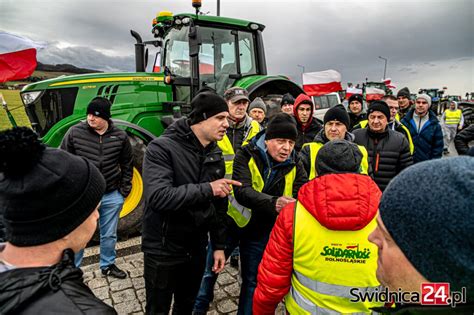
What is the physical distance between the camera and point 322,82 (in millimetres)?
10531

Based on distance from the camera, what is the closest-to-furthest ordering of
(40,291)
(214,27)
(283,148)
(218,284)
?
1. (40,291)
2. (283,148)
3. (218,284)
4. (214,27)

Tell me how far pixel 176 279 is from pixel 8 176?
1309 mm

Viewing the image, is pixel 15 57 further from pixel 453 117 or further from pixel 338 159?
pixel 453 117

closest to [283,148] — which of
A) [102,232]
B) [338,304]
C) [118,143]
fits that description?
[338,304]

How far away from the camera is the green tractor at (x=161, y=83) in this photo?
412 cm

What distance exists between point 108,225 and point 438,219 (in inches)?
125

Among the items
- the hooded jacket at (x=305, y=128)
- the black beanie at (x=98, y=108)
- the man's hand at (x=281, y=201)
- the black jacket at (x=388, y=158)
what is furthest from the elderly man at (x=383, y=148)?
the black beanie at (x=98, y=108)

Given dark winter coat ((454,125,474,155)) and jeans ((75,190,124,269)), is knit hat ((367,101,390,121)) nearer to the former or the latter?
dark winter coat ((454,125,474,155))

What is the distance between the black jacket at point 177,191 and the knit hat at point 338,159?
2.20 feet

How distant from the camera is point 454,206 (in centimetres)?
61

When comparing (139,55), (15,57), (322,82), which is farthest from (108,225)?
(322,82)

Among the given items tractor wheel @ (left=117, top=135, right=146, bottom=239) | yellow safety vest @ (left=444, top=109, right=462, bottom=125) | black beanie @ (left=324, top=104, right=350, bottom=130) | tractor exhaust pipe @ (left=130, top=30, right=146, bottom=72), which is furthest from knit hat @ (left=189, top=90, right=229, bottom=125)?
yellow safety vest @ (left=444, top=109, right=462, bottom=125)

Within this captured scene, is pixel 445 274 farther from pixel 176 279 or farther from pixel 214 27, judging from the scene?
pixel 214 27

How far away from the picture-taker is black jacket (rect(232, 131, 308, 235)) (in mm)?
2104
